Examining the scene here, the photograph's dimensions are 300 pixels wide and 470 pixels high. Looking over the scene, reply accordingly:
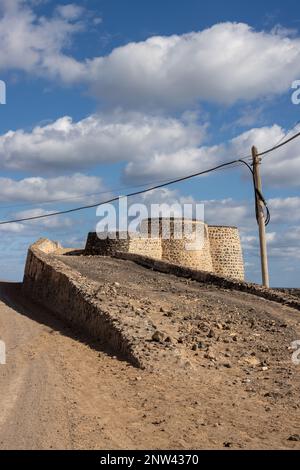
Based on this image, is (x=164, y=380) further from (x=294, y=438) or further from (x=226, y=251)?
(x=226, y=251)

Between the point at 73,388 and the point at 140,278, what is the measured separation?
30.3 feet

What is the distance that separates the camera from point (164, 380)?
8562mm

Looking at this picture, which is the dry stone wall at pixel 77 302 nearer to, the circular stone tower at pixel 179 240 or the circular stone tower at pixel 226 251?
the circular stone tower at pixel 179 240

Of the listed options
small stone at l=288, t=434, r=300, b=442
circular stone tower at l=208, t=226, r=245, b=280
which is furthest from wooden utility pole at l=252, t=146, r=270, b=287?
circular stone tower at l=208, t=226, r=245, b=280

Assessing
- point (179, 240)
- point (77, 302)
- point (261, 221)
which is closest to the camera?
point (77, 302)

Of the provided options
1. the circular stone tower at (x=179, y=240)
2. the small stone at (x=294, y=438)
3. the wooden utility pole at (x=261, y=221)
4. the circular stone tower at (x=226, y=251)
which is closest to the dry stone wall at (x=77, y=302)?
the small stone at (x=294, y=438)

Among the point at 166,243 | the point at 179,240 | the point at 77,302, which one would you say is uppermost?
the point at 179,240

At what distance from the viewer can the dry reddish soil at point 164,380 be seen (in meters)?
6.22

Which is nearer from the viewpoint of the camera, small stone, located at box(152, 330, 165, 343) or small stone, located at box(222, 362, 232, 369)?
small stone, located at box(222, 362, 232, 369)

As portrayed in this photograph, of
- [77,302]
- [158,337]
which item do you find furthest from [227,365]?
[77,302]

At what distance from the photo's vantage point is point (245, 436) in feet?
20.1

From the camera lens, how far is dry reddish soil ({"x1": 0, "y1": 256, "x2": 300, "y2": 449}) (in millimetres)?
6219

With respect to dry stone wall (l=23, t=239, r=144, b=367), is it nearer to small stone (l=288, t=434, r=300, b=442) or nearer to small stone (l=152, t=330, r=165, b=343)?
small stone (l=152, t=330, r=165, b=343)
